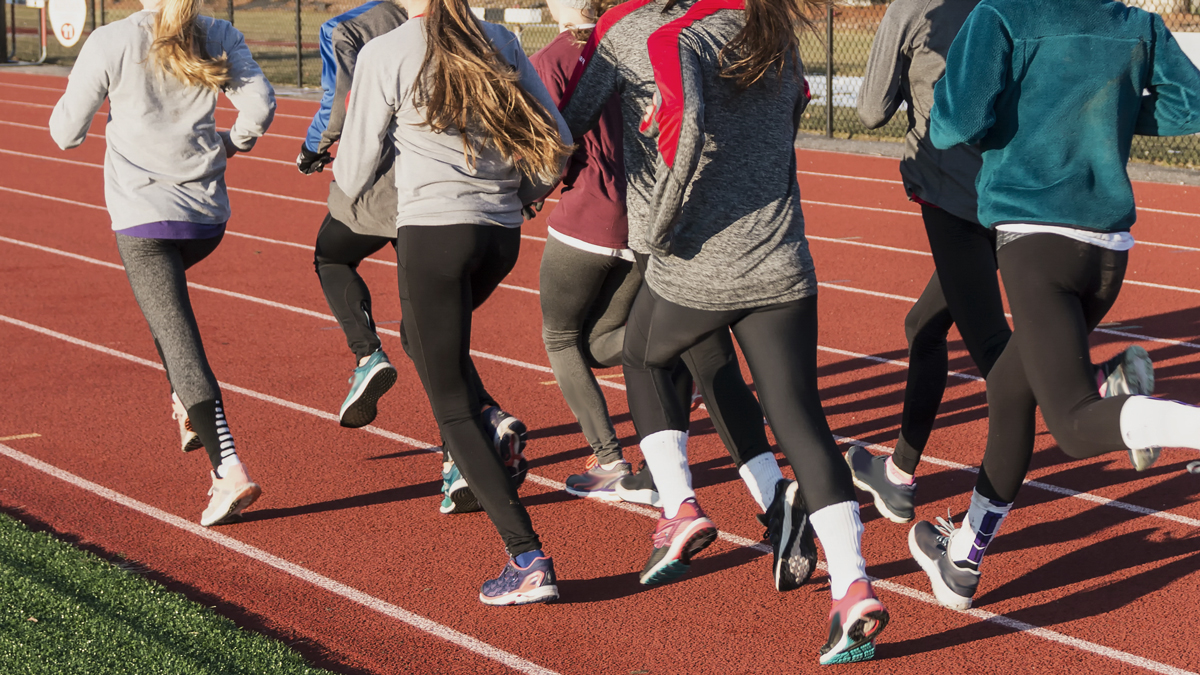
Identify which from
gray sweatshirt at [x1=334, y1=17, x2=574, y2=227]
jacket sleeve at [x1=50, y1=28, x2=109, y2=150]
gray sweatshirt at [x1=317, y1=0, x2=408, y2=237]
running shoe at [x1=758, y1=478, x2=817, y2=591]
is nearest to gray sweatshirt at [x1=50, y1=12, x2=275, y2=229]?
jacket sleeve at [x1=50, y1=28, x2=109, y2=150]

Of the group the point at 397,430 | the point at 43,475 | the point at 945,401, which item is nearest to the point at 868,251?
the point at 945,401

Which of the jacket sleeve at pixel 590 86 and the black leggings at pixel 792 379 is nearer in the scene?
the black leggings at pixel 792 379

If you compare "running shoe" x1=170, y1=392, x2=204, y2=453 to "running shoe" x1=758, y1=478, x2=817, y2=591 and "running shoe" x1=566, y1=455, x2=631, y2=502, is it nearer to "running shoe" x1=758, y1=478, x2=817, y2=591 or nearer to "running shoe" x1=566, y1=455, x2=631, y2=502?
"running shoe" x1=566, y1=455, x2=631, y2=502

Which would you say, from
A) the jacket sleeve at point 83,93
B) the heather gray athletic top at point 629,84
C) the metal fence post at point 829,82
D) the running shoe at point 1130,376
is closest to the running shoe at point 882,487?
the running shoe at point 1130,376

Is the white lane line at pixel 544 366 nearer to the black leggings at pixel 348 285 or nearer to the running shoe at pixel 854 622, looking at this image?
the black leggings at pixel 348 285

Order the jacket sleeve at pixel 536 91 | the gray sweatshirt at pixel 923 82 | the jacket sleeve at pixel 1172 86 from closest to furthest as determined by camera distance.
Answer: the jacket sleeve at pixel 1172 86
the jacket sleeve at pixel 536 91
the gray sweatshirt at pixel 923 82

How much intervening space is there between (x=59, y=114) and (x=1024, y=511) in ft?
12.4

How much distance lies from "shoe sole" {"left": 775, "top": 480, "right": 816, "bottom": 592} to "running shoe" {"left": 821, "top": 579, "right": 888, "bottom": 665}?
0.27 metres

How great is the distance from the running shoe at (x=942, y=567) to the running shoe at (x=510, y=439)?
4.63ft

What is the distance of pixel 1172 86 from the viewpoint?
356 cm

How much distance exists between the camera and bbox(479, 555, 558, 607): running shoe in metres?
4.01

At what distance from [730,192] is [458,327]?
95cm

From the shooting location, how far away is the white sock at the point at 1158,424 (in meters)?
3.30

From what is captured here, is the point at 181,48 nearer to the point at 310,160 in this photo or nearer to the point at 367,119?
the point at 310,160
